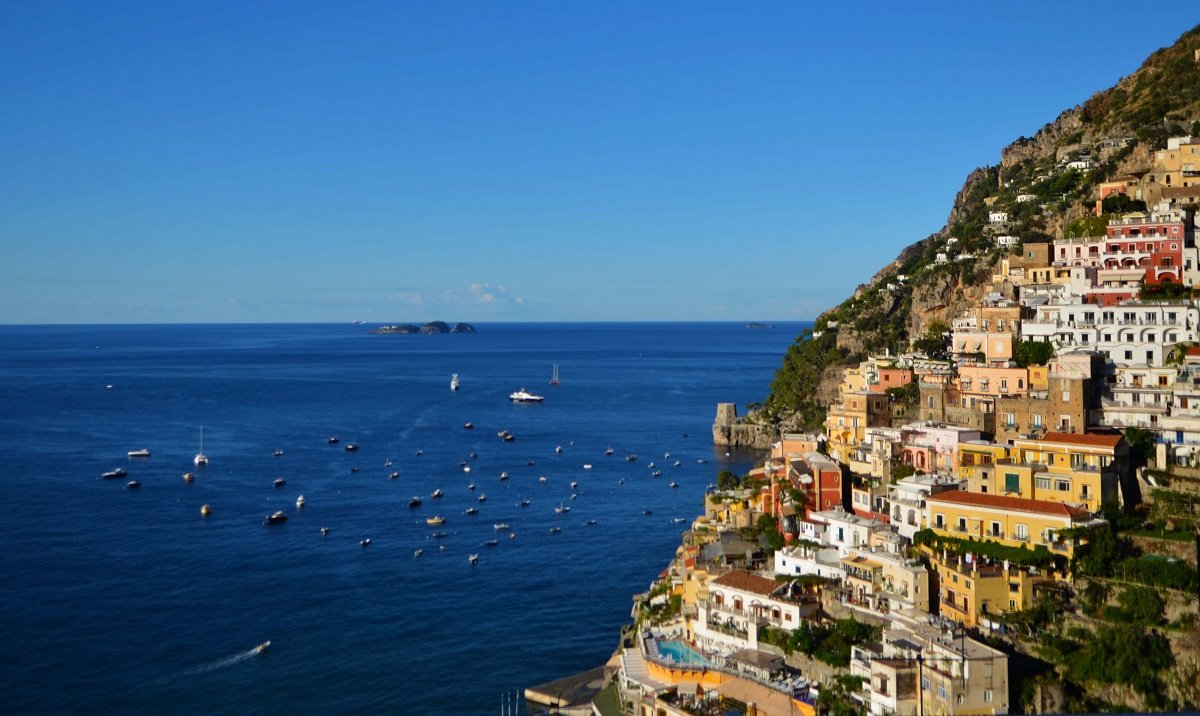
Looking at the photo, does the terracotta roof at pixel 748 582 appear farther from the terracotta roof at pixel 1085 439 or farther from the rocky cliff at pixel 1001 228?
the rocky cliff at pixel 1001 228

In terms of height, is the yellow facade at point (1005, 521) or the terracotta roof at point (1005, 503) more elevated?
the terracotta roof at point (1005, 503)

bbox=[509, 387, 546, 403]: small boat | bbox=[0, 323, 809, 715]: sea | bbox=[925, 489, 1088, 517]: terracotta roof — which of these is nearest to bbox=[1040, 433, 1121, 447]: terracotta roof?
bbox=[925, 489, 1088, 517]: terracotta roof

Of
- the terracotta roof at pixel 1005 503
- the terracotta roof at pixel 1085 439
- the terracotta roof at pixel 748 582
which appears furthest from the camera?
the terracotta roof at pixel 748 582

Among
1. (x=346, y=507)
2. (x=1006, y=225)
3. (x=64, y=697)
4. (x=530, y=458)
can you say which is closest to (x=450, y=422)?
(x=530, y=458)

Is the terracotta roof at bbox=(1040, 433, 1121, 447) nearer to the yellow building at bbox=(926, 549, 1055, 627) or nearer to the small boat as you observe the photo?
the yellow building at bbox=(926, 549, 1055, 627)

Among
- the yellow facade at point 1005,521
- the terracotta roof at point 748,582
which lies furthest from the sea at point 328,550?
the yellow facade at point 1005,521

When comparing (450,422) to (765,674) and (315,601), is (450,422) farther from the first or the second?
(765,674)

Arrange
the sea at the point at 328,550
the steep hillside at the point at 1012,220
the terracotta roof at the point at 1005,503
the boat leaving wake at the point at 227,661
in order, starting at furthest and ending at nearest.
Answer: the steep hillside at the point at 1012,220 → the boat leaving wake at the point at 227,661 → the sea at the point at 328,550 → the terracotta roof at the point at 1005,503
